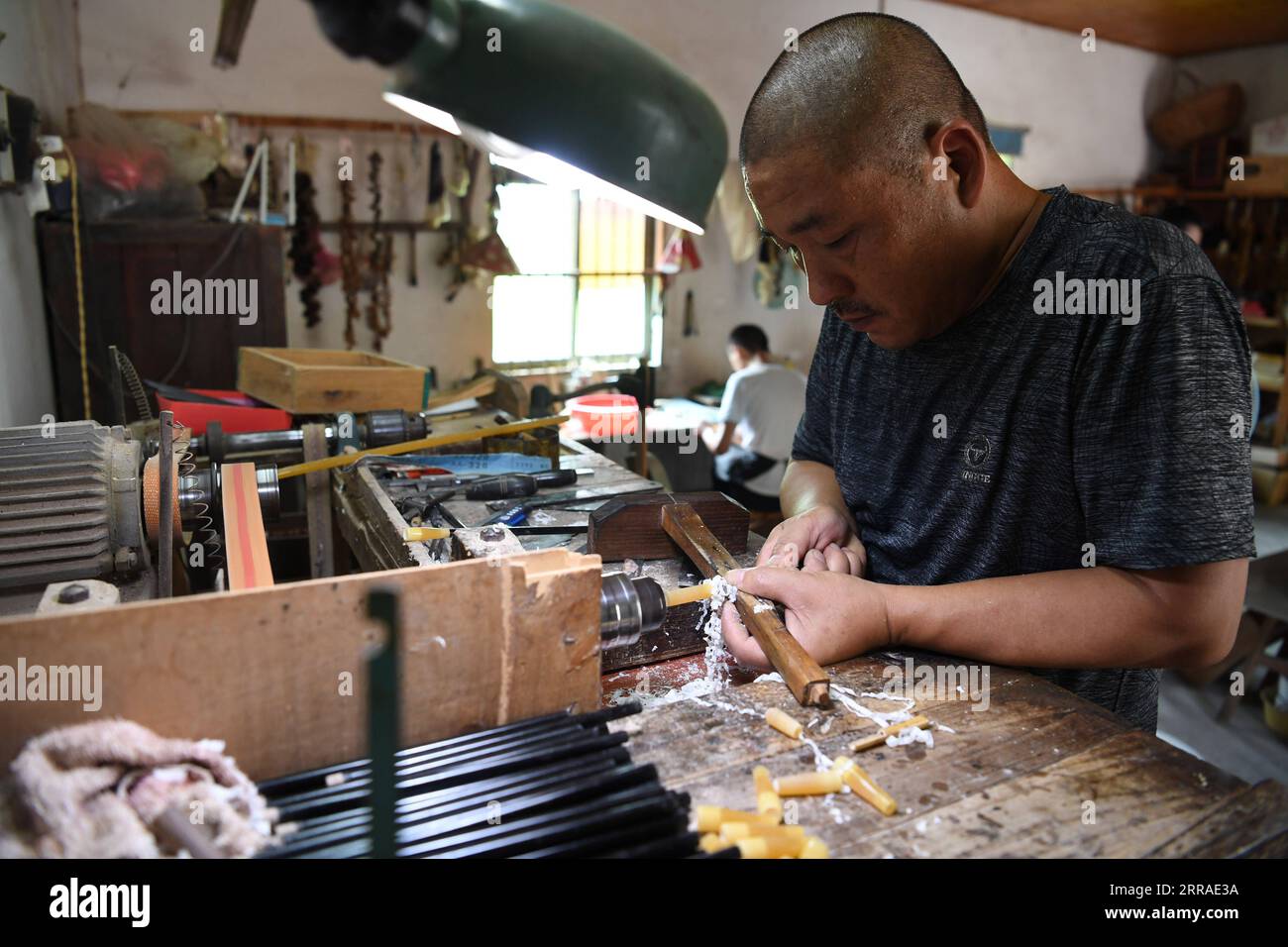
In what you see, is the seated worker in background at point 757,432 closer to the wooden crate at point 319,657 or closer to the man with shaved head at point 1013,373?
the man with shaved head at point 1013,373

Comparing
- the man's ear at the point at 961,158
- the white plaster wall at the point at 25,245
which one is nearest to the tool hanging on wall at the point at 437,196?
the white plaster wall at the point at 25,245

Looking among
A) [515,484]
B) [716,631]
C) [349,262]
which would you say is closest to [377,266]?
[349,262]

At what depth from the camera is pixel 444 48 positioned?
2.36 feet

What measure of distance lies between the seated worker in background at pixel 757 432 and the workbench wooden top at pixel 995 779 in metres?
3.83

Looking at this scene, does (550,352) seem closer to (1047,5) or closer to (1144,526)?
(1047,5)

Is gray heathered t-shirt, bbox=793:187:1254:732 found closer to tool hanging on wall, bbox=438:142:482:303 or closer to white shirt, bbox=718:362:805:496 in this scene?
white shirt, bbox=718:362:805:496

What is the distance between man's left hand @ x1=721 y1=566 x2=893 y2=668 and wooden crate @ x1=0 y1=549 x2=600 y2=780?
30 centimetres

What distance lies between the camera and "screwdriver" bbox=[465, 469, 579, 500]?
2424 millimetres

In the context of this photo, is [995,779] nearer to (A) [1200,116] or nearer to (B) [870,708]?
(B) [870,708]

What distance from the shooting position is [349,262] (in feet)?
Answer: 17.2

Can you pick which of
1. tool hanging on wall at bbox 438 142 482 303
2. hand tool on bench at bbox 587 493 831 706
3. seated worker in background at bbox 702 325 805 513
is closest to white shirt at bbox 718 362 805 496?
seated worker in background at bbox 702 325 805 513

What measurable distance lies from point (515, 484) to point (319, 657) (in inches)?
60.2
